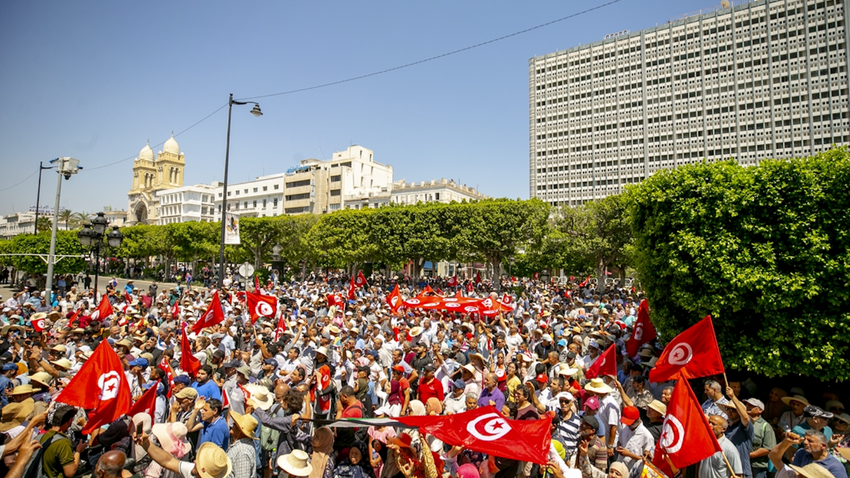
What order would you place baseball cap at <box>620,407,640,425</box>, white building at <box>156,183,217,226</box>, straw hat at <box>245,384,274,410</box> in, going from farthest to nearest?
1. white building at <box>156,183,217,226</box>
2. straw hat at <box>245,384,274,410</box>
3. baseball cap at <box>620,407,640,425</box>

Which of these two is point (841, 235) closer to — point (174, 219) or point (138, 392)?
point (138, 392)

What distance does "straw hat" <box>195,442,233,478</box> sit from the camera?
15.0 ft

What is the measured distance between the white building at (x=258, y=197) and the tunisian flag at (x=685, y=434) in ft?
314

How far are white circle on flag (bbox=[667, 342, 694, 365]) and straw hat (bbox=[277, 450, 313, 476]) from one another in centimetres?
609

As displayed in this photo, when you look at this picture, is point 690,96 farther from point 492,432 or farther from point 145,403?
point 145,403

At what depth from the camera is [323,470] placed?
5.38m

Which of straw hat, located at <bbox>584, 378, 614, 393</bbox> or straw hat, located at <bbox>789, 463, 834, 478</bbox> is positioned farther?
straw hat, located at <bbox>584, 378, 614, 393</bbox>

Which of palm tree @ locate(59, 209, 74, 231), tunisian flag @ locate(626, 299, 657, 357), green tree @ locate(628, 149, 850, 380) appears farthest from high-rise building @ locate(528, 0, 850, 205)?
palm tree @ locate(59, 209, 74, 231)

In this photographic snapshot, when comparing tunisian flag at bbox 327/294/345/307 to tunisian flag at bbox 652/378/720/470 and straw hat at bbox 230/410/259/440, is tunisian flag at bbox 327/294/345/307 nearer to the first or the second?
straw hat at bbox 230/410/259/440

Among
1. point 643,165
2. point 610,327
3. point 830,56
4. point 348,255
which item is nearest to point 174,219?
point 348,255

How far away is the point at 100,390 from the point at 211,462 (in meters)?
3.17

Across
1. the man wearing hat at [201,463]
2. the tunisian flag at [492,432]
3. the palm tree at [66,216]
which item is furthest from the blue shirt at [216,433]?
the palm tree at [66,216]

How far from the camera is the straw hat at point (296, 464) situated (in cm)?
501

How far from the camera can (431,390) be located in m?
8.08
